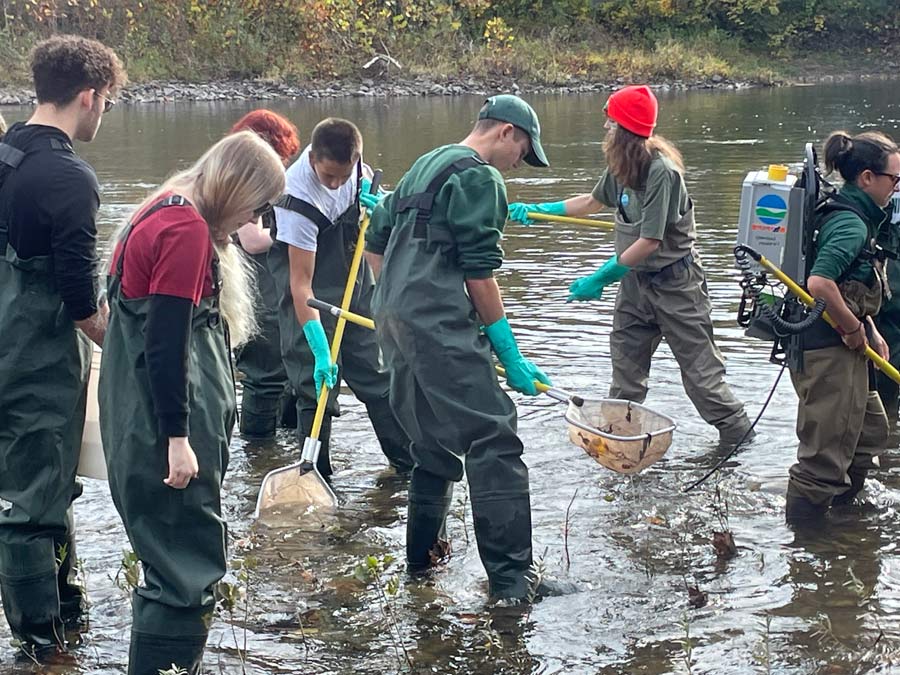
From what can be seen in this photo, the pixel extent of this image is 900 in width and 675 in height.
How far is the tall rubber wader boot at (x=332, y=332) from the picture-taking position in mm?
5754

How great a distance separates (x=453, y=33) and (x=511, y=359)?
35.5m

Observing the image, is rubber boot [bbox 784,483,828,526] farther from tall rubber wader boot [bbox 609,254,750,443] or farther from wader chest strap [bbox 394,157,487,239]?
wader chest strap [bbox 394,157,487,239]

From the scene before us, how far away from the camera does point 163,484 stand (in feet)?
11.3

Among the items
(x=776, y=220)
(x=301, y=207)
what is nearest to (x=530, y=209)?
(x=301, y=207)

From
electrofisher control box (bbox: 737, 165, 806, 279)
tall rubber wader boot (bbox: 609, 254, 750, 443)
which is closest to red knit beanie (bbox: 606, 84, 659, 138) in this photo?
tall rubber wader boot (bbox: 609, 254, 750, 443)

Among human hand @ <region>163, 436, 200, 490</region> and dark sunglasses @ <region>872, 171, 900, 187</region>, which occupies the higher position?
dark sunglasses @ <region>872, 171, 900, 187</region>

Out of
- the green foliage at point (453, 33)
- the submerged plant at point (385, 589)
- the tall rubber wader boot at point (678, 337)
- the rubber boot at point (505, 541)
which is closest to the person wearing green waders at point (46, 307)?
the submerged plant at point (385, 589)

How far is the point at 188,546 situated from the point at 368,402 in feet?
8.14

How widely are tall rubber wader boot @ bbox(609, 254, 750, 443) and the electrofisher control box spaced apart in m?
1.16

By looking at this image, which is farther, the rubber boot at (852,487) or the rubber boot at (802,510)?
the rubber boot at (852,487)

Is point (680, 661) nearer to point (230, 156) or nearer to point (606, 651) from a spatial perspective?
point (606, 651)

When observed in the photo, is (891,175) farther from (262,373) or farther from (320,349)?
(262,373)

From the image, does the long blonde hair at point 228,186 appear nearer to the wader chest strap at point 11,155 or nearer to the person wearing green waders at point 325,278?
the wader chest strap at point 11,155

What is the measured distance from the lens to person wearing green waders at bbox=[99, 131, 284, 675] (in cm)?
331
